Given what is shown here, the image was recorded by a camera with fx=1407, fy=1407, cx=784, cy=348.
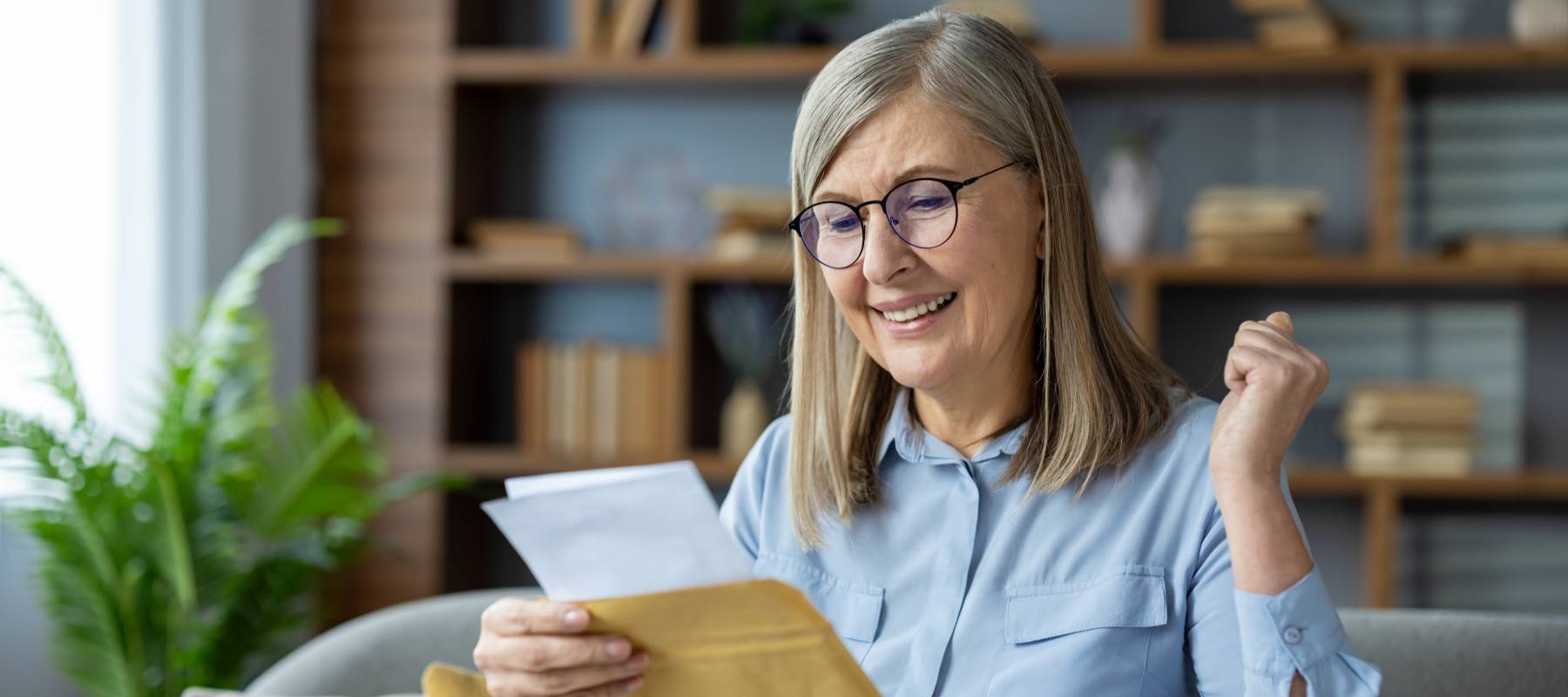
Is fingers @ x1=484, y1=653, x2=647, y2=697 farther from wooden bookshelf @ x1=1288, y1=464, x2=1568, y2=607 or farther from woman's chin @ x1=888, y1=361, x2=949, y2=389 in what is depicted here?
wooden bookshelf @ x1=1288, y1=464, x2=1568, y2=607

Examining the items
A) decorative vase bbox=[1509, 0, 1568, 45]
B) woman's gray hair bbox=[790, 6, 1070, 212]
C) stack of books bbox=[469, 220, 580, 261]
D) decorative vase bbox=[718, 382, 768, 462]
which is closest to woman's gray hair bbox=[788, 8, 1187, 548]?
woman's gray hair bbox=[790, 6, 1070, 212]

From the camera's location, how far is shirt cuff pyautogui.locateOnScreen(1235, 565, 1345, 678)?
1108mm

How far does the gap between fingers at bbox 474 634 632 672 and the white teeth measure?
483 mm

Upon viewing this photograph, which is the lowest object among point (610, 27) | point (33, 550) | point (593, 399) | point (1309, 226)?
point (33, 550)

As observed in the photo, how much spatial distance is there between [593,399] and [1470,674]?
237 centimetres

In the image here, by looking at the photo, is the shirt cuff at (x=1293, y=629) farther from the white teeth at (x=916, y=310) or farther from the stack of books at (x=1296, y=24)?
the stack of books at (x=1296, y=24)

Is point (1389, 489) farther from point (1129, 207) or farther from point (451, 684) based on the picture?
point (451, 684)

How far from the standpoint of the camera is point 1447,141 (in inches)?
136

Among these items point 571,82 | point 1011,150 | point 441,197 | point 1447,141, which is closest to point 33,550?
point 441,197

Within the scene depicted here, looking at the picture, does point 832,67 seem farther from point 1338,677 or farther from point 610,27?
point 610,27

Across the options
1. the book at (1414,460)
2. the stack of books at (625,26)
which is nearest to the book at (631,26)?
the stack of books at (625,26)

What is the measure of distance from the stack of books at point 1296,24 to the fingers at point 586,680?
2678mm

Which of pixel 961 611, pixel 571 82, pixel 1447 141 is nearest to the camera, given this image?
pixel 961 611

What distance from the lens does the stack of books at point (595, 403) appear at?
139 inches
